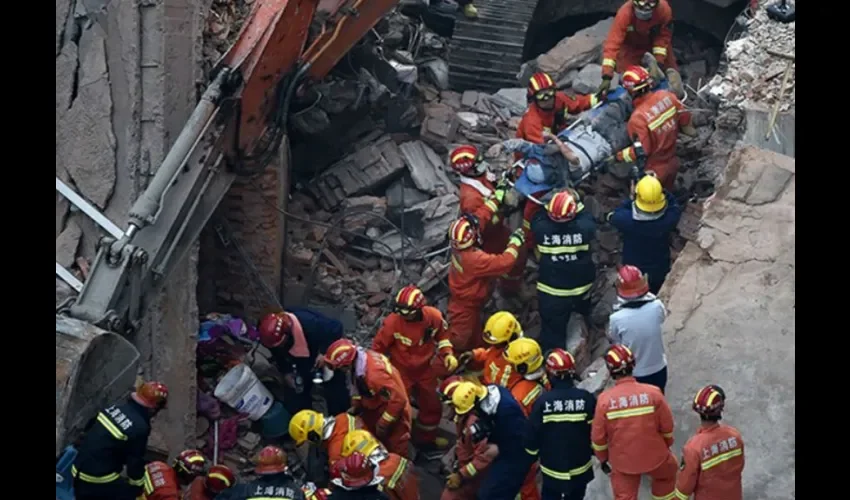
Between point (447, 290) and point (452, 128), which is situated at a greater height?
point (452, 128)

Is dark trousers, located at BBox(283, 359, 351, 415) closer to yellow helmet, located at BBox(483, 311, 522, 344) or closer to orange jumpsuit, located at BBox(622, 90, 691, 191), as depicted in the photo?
yellow helmet, located at BBox(483, 311, 522, 344)

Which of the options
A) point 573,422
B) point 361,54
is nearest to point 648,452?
point 573,422

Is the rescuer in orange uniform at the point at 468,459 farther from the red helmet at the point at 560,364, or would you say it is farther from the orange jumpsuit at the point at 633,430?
the orange jumpsuit at the point at 633,430

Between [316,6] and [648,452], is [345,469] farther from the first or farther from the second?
[316,6]

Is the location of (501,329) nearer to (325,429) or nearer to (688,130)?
(325,429)

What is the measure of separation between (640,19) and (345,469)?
588 centimetres

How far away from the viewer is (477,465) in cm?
995

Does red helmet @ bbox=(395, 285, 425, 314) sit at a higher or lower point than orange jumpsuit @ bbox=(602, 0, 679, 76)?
lower

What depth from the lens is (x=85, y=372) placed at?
A: 880 centimetres

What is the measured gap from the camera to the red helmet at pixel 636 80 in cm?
1170

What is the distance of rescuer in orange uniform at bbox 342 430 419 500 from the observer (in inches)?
374

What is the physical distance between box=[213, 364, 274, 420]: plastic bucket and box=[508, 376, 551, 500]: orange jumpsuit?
7.36 feet

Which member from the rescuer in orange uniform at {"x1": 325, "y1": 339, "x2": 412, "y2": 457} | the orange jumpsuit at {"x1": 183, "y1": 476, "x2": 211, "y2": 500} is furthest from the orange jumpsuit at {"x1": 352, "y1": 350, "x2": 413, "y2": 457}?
the orange jumpsuit at {"x1": 183, "y1": 476, "x2": 211, "y2": 500}

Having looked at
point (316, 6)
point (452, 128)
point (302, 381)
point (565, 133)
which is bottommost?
point (302, 381)
